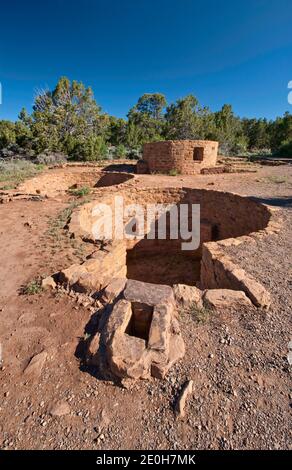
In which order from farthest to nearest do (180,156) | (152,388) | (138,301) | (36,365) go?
(180,156) < (138,301) < (36,365) < (152,388)

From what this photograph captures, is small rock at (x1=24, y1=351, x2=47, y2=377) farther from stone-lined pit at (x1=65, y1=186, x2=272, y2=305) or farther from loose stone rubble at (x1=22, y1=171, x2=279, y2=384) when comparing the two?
stone-lined pit at (x1=65, y1=186, x2=272, y2=305)

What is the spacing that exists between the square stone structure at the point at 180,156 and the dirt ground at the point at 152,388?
11072 mm

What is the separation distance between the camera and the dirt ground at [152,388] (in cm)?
152

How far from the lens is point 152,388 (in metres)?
1.79

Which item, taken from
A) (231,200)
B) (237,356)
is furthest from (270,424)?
(231,200)

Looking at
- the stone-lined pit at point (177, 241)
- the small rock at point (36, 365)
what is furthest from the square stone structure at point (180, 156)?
the small rock at point (36, 365)

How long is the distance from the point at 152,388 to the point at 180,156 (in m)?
12.6

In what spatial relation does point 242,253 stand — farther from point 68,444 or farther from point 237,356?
point 68,444

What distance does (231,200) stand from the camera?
717cm

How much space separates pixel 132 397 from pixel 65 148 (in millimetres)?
21821

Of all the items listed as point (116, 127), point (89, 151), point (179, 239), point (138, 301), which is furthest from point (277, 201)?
point (116, 127)

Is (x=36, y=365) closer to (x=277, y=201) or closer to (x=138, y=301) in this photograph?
(x=138, y=301)

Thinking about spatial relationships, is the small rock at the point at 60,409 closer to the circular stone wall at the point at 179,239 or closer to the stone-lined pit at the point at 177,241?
the stone-lined pit at the point at 177,241

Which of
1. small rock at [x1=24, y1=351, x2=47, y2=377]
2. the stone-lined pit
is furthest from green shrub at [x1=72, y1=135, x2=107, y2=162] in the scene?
small rock at [x1=24, y1=351, x2=47, y2=377]
